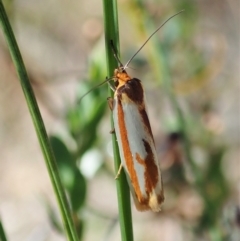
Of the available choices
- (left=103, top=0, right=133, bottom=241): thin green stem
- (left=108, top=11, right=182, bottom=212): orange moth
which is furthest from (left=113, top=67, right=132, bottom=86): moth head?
(left=103, top=0, right=133, bottom=241): thin green stem

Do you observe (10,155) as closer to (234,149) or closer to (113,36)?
(234,149)

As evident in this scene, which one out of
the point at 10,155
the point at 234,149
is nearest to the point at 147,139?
the point at 234,149

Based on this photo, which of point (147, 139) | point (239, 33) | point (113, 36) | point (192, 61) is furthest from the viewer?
point (239, 33)

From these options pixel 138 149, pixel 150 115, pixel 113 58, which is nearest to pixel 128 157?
pixel 138 149

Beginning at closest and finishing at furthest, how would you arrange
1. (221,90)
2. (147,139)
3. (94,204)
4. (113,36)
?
1. (113,36)
2. (147,139)
3. (94,204)
4. (221,90)

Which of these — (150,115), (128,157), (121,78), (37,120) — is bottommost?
(37,120)

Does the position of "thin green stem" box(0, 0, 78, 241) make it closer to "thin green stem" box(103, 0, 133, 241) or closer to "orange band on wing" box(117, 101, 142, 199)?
"thin green stem" box(103, 0, 133, 241)

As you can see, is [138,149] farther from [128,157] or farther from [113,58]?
[113,58]

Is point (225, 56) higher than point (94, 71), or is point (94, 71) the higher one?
point (225, 56)
